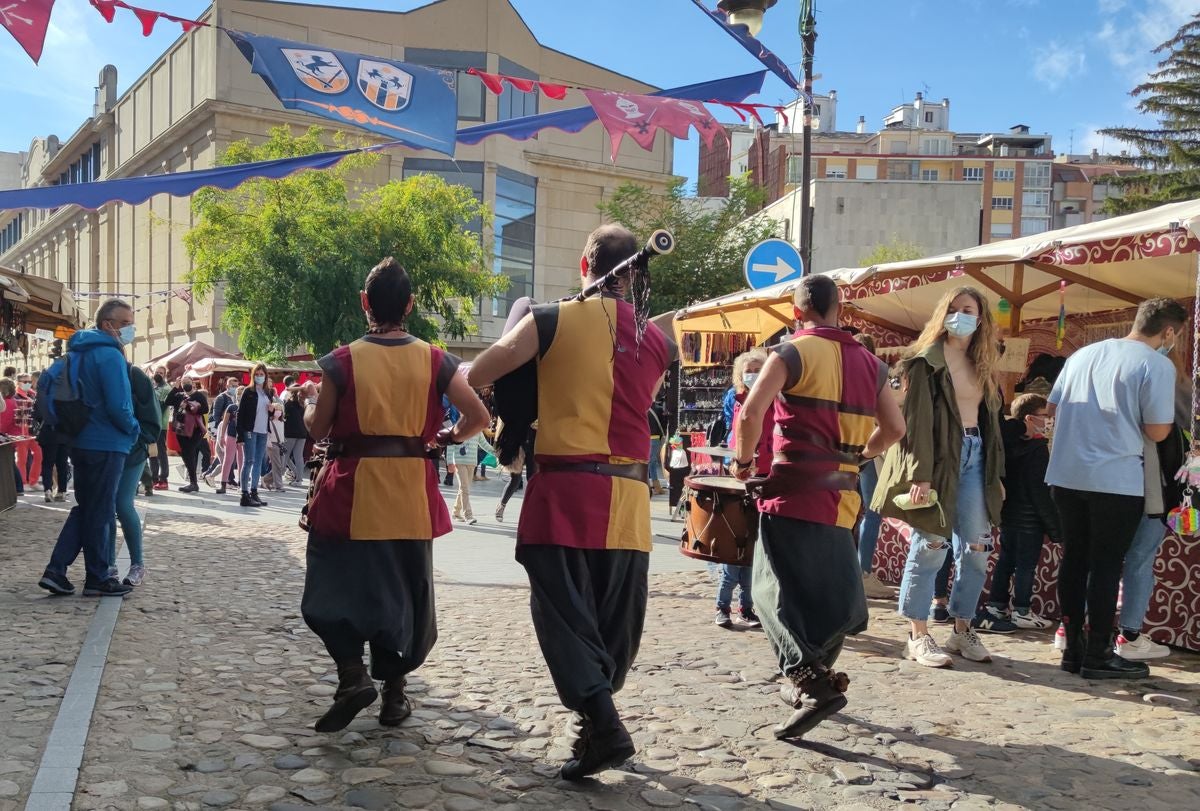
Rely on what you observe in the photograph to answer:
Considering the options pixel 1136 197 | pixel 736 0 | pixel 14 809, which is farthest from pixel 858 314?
pixel 1136 197

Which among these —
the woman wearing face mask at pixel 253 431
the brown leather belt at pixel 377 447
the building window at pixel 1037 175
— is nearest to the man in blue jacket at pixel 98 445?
the brown leather belt at pixel 377 447

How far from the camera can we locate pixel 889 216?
55.8 metres

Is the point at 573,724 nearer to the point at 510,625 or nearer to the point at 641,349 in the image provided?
the point at 641,349

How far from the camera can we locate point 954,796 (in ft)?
12.7

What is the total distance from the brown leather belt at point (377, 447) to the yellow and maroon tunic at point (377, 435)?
2cm

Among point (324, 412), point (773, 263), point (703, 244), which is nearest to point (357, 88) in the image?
point (773, 263)

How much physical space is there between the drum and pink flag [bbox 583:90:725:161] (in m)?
5.38

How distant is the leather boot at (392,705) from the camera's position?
14.9 feet

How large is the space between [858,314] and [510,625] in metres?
5.93

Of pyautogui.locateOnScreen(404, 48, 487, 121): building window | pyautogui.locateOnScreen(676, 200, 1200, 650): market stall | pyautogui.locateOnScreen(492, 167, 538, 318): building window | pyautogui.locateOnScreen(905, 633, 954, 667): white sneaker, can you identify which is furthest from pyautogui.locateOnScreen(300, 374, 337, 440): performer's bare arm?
pyautogui.locateOnScreen(492, 167, 538, 318): building window

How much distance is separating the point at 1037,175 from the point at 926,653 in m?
91.1

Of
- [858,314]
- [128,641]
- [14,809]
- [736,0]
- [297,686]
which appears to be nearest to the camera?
[14,809]

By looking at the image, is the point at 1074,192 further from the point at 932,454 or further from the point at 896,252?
the point at 932,454

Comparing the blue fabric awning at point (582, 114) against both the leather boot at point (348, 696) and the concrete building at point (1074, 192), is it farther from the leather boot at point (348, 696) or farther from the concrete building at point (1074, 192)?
the concrete building at point (1074, 192)
